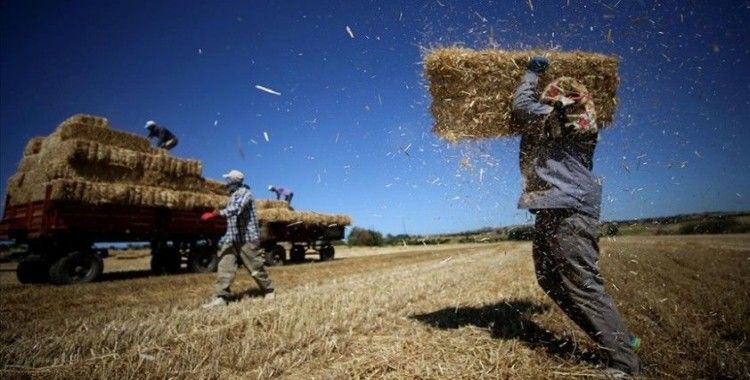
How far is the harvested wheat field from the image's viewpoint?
306 cm

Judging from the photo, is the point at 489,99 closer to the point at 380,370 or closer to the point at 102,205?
the point at 380,370

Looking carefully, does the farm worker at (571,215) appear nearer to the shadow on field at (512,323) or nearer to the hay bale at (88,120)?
the shadow on field at (512,323)

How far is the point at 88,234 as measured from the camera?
9594 millimetres

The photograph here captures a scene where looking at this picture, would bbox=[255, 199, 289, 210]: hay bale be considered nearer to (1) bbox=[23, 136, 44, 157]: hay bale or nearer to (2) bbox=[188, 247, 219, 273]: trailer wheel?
(2) bbox=[188, 247, 219, 273]: trailer wheel

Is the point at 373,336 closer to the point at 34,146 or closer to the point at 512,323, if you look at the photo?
the point at 512,323

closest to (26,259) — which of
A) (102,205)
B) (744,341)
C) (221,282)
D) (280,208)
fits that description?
(102,205)

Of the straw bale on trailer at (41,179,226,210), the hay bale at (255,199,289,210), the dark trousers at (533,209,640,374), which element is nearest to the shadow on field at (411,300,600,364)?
the dark trousers at (533,209,640,374)

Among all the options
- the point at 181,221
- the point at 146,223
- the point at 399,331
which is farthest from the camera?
the point at 181,221

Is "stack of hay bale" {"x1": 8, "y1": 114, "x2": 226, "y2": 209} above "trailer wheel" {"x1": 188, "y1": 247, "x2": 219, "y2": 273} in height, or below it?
above

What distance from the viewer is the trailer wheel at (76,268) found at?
9.05 meters

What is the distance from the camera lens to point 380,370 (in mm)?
3100

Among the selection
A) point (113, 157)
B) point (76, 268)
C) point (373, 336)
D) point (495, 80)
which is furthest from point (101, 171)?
point (495, 80)

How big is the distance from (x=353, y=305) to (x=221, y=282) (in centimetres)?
214

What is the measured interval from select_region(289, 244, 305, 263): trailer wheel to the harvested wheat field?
10.5 m
